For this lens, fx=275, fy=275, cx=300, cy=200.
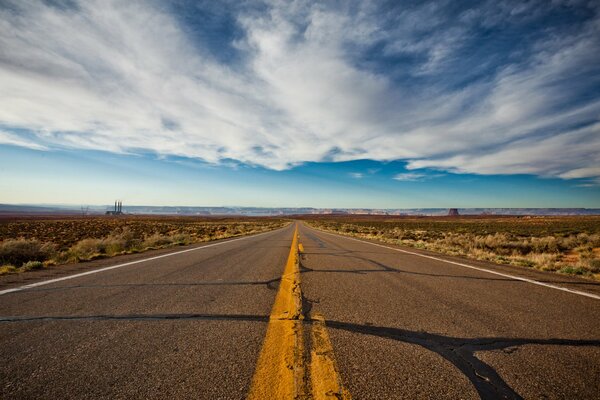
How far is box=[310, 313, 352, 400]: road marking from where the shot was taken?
5.24ft

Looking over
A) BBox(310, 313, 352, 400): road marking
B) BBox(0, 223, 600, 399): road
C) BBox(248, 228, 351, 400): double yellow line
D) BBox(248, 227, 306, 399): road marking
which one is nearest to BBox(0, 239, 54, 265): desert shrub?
BBox(0, 223, 600, 399): road

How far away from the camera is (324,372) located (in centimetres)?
184

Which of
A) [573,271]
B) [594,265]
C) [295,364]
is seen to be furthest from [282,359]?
[594,265]

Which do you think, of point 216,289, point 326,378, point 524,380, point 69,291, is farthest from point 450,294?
point 69,291

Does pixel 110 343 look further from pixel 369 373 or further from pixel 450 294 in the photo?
pixel 450 294

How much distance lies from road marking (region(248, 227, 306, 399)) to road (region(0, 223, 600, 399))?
0.07 metres

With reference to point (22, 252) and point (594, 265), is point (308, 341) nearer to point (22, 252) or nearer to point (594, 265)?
point (594, 265)

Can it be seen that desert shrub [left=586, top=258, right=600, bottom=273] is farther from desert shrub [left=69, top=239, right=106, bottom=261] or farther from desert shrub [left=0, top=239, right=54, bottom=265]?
desert shrub [left=0, top=239, right=54, bottom=265]

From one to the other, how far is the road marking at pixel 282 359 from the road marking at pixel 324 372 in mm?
79

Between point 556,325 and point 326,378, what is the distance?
2718 millimetres

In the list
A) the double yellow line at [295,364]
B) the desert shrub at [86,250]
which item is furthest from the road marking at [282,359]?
the desert shrub at [86,250]

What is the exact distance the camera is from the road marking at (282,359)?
1624 millimetres

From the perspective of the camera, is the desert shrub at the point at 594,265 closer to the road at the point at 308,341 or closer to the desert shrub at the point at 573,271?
the desert shrub at the point at 573,271

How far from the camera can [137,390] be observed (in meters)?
1.67
